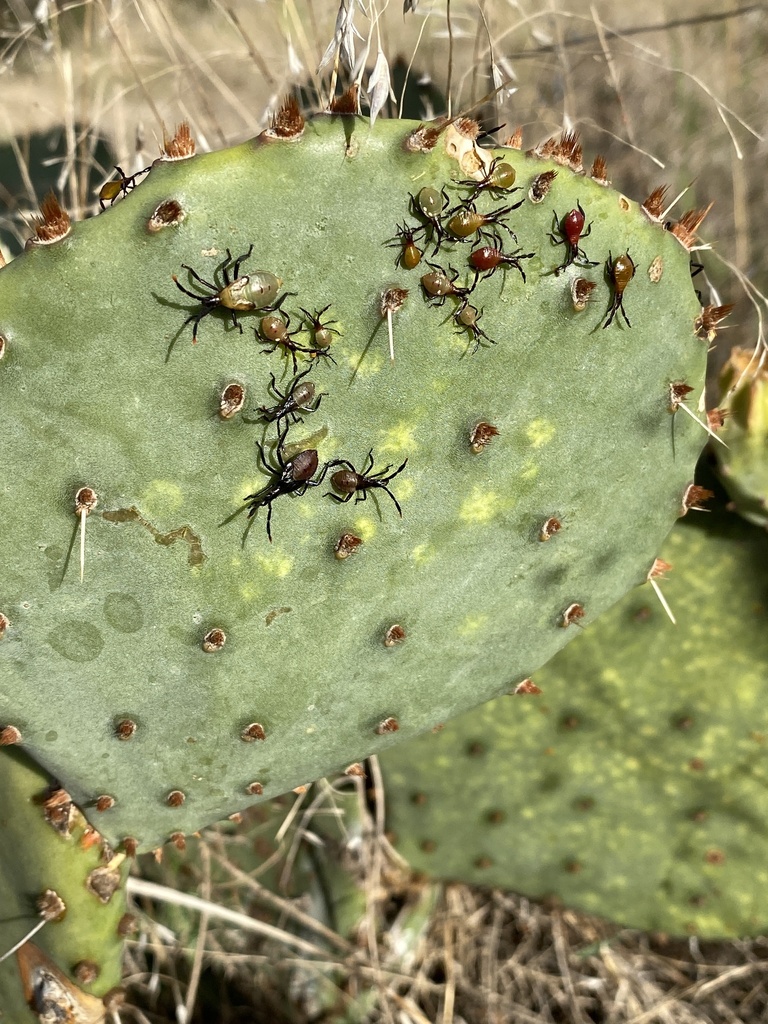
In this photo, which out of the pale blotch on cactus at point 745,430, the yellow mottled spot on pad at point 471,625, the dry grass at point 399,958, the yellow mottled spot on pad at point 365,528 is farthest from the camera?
the dry grass at point 399,958

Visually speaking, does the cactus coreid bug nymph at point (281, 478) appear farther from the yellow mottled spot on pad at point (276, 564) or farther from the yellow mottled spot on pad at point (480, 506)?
the yellow mottled spot on pad at point (480, 506)

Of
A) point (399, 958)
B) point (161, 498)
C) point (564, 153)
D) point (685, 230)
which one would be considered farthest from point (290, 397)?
point (399, 958)

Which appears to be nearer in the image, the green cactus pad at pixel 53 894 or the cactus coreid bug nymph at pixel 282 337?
the cactus coreid bug nymph at pixel 282 337

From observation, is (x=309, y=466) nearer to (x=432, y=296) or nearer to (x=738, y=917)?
(x=432, y=296)

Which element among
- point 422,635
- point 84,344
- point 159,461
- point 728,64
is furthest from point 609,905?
point 728,64

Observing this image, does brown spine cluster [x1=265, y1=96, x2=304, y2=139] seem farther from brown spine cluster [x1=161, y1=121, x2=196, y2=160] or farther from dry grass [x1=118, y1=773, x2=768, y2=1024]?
dry grass [x1=118, y1=773, x2=768, y2=1024]

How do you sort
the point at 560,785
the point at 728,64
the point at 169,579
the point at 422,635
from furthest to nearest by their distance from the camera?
the point at 728,64 → the point at 560,785 → the point at 422,635 → the point at 169,579

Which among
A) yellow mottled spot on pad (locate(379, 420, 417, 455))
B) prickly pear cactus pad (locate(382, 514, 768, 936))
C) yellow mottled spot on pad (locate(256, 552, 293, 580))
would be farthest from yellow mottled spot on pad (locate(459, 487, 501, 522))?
prickly pear cactus pad (locate(382, 514, 768, 936))

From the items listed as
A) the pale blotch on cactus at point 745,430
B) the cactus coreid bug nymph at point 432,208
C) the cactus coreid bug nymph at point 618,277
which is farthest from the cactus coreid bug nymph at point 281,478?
the pale blotch on cactus at point 745,430

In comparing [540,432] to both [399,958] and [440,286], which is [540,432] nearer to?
[440,286]
